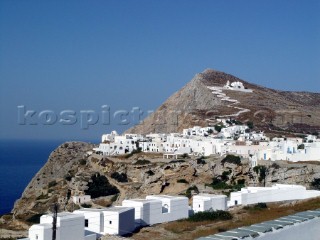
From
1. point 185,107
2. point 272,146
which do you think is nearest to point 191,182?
point 272,146

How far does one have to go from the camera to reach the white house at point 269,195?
21.5 metres

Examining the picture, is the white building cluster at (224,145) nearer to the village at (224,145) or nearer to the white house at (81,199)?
the village at (224,145)

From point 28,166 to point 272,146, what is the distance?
3018 inches

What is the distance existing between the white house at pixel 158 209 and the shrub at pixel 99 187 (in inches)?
566

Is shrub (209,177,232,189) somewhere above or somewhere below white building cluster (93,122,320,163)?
below

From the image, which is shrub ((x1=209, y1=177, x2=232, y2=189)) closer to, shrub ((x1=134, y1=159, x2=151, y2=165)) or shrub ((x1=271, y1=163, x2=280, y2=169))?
shrub ((x1=271, y1=163, x2=280, y2=169))

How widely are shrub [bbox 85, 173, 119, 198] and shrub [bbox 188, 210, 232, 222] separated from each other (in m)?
15.2

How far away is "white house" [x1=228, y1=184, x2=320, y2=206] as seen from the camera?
21538 mm

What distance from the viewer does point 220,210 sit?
19.6 metres

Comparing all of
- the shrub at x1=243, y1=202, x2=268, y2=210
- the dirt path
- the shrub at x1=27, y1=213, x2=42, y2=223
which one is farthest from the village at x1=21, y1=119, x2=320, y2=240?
the dirt path

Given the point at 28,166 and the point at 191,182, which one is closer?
the point at 191,182

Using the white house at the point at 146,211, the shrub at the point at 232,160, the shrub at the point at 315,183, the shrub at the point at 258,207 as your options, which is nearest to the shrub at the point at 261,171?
the shrub at the point at 232,160

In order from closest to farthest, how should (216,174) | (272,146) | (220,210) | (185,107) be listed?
(220,210)
(216,174)
(272,146)
(185,107)

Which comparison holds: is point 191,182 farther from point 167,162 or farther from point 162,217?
point 162,217
